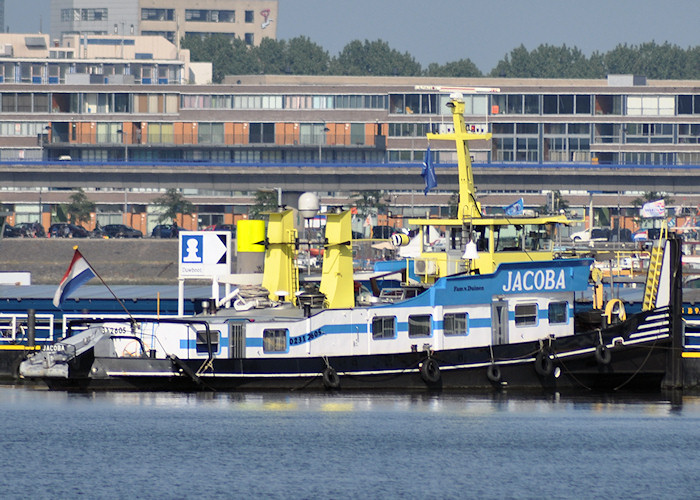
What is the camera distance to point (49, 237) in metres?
131

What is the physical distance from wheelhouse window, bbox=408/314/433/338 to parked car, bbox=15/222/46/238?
93.6m

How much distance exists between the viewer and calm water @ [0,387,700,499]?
35906 mm

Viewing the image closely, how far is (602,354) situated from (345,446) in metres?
11.0

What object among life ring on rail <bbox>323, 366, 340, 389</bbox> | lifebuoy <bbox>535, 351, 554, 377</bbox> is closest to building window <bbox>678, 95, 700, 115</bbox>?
lifebuoy <bbox>535, 351, 554, 377</bbox>

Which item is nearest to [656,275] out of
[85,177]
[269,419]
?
[269,419]

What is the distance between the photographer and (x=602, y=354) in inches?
1800

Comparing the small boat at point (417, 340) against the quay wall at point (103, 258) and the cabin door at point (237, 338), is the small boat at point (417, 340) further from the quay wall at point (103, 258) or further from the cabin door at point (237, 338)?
the quay wall at point (103, 258)

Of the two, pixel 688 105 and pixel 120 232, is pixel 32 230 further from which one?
pixel 688 105

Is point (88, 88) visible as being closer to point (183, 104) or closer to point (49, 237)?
point (183, 104)

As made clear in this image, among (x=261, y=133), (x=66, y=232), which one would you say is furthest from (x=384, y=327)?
(x=261, y=133)

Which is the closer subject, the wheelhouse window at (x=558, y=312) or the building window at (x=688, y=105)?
the wheelhouse window at (x=558, y=312)

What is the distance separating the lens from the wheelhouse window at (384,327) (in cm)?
4525

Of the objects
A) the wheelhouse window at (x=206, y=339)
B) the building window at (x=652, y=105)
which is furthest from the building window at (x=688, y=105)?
the wheelhouse window at (x=206, y=339)

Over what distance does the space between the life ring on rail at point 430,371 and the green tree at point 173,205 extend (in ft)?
346
